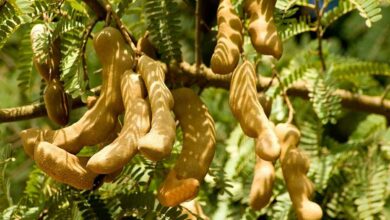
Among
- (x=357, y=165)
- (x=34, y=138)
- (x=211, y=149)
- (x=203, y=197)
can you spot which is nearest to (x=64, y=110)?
(x=34, y=138)

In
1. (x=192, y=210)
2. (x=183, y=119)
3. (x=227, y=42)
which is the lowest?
(x=192, y=210)

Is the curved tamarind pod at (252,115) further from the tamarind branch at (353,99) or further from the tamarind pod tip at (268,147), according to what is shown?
the tamarind branch at (353,99)

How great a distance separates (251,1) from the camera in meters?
1.12

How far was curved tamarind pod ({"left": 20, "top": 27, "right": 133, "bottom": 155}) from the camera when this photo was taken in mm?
1060

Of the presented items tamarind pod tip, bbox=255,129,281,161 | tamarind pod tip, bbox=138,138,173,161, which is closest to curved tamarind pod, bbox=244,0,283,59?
tamarind pod tip, bbox=255,129,281,161

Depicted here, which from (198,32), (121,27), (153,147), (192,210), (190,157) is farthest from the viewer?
(198,32)

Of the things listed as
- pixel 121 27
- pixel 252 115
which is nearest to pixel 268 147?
pixel 252 115

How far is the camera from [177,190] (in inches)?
39.4

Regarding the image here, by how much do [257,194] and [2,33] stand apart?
17.7 inches

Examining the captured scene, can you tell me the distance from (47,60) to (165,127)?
343 millimetres

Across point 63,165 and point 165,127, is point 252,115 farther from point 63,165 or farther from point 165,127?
point 63,165

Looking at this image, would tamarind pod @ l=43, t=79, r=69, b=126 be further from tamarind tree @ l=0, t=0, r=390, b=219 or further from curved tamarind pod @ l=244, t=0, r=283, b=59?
curved tamarind pod @ l=244, t=0, r=283, b=59

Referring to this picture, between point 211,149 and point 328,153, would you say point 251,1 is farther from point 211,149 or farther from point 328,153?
point 328,153

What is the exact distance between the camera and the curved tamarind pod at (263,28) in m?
1.07
